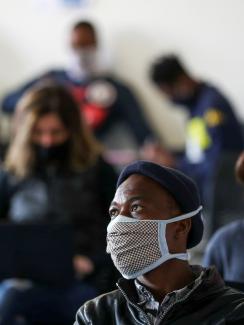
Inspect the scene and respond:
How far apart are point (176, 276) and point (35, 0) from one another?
3.53 meters

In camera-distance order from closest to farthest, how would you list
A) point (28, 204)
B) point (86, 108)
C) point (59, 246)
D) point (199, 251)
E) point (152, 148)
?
point (59, 246)
point (28, 204)
point (199, 251)
point (152, 148)
point (86, 108)

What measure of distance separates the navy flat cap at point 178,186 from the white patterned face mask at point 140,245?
0.08 feet

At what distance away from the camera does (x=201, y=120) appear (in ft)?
13.2

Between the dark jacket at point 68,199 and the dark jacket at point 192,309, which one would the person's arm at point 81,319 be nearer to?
the dark jacket at point 192,309

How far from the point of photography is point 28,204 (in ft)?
9.50

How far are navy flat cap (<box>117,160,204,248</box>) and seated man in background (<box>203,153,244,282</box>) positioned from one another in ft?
1.32

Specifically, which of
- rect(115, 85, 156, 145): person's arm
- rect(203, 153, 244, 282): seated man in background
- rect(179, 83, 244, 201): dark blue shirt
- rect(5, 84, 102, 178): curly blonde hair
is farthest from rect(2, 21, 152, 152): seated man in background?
rect(203, 153, 244, 282): seated man in background

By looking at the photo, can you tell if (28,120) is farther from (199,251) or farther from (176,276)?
(176,276)

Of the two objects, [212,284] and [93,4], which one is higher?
[93,4]

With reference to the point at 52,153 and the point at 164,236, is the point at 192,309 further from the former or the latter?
the point at 52,153

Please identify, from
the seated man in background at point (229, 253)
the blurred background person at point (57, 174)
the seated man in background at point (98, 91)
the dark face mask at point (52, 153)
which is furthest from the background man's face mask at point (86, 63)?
the seated man in background at point (229, 253)

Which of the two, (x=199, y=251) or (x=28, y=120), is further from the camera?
(x=199, y=251)

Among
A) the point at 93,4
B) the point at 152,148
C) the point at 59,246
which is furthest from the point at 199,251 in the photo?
the point at 93,4

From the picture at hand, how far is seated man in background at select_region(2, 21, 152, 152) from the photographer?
4594 millimetres
